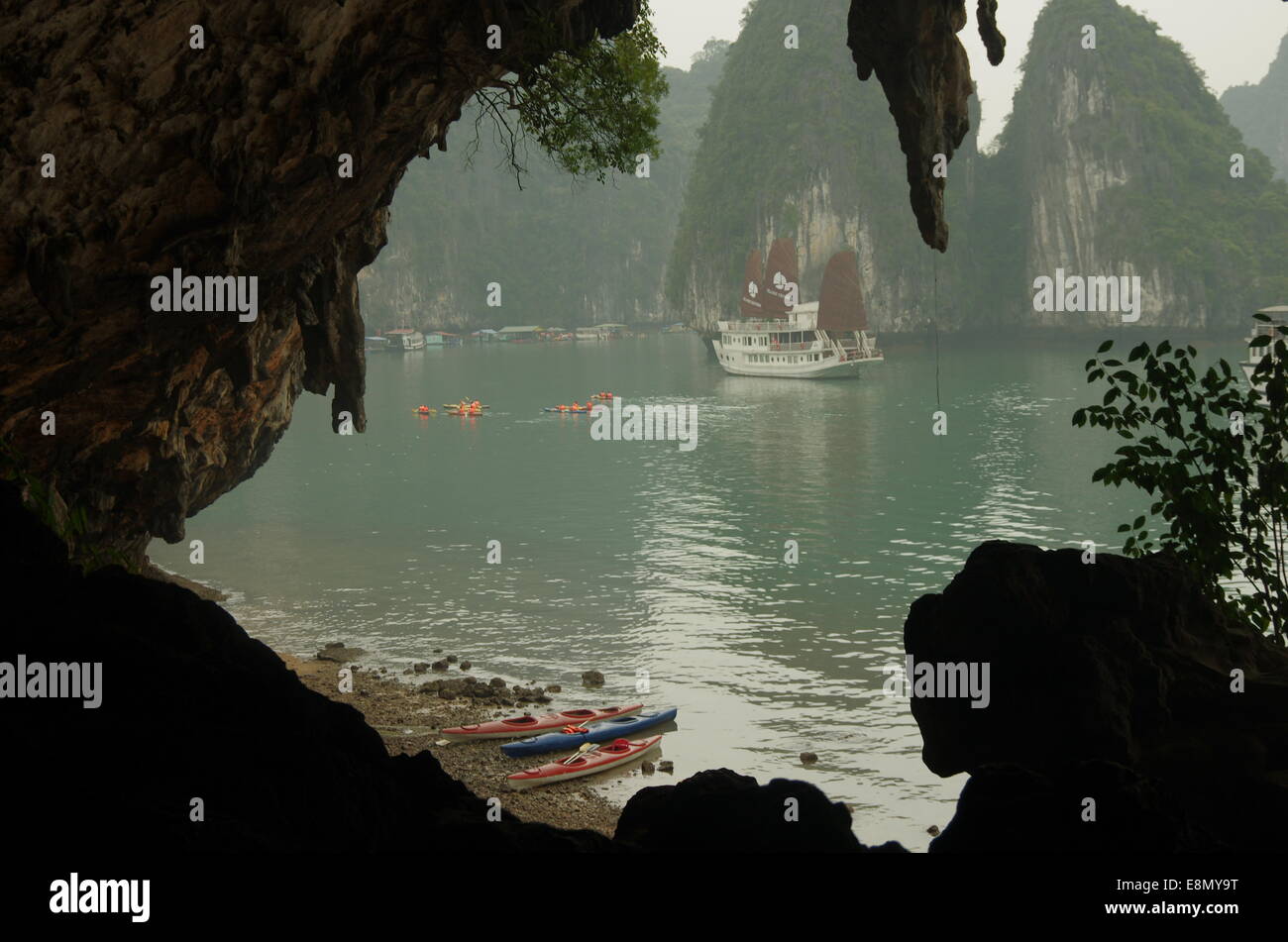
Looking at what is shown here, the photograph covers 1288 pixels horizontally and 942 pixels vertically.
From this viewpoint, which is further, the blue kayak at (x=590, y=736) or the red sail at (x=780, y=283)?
the red sail at (x=780, y=283)

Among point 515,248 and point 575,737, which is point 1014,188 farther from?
point 575,737

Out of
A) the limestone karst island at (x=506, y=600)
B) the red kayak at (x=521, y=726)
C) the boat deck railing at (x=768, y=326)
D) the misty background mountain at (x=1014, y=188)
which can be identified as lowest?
the red kayak at (x=521, y=726)

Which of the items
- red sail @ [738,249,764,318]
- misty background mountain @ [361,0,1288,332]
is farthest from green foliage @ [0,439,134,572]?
misty background mountain @ [361,0,1288,332]

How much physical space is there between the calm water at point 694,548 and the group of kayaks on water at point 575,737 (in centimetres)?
40

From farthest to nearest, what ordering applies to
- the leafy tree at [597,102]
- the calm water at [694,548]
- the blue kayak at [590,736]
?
the calm water at [694,548]
the blue kayak at [590,736]
the leafy tree at [597,102]

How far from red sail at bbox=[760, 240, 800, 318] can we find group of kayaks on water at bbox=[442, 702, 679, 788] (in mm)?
63586

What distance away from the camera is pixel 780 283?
76.9 m

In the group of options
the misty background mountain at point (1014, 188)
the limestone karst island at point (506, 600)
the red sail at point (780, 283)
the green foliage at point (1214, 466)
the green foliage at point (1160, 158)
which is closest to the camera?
the limestone karst island at point (506, 600)

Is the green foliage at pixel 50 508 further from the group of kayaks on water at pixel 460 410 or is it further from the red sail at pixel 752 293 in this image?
the red sail at pixel 752 293

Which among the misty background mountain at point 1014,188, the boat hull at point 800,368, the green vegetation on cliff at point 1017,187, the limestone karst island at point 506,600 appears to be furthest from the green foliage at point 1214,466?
the green vegetation on cliff at point 1017,187

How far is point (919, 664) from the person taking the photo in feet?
21.7

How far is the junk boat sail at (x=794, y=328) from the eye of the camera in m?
69.6

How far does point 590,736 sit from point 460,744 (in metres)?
1.45
